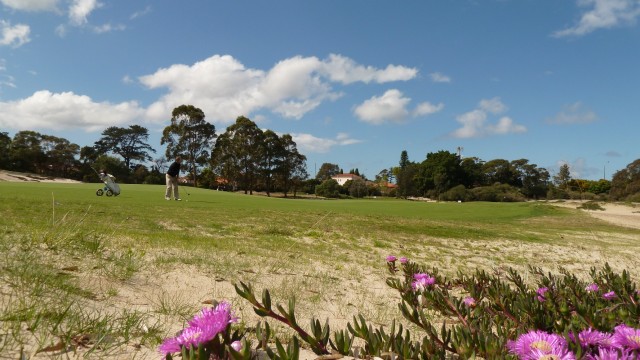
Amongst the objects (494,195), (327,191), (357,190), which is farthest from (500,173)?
(327,191)

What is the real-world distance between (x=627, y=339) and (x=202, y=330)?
4.39 feet

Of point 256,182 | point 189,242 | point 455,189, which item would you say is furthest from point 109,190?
point 455,189

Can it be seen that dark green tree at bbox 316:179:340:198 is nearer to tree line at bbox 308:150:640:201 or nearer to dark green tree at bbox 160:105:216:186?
tree line at bbox 308:150:640:201

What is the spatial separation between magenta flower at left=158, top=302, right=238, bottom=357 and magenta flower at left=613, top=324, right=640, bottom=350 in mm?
1246

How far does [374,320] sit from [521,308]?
1335 millimetres

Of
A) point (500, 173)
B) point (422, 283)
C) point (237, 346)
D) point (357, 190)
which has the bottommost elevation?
point (422, 283)

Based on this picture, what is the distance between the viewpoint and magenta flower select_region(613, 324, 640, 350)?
1232mm

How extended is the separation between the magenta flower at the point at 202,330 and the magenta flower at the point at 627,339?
1246 mm

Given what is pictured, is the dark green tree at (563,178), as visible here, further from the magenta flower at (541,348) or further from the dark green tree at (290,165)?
the magenta flower at (541,348)

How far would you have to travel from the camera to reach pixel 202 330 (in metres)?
1.21

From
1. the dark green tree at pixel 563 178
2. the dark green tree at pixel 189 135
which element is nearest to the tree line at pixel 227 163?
the dark green tree at pixel 189 135

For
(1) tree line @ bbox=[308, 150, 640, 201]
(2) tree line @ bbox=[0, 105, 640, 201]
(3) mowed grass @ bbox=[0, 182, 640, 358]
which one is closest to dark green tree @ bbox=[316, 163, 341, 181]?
(1) tree line @ bbox=[308, 150, 640, 201]

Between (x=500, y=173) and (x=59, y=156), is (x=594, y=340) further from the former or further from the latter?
(x=500, y=173)

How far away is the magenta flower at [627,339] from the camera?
1.23 metres
